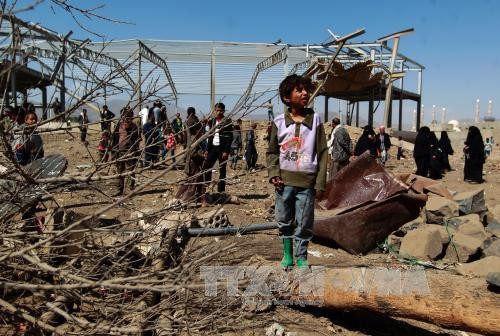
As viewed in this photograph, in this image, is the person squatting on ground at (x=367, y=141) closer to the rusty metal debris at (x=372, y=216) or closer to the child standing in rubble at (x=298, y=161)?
the rusty metal debris at (x=372, y=216)

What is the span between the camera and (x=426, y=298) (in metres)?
2.71

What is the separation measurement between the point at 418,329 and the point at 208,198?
3969mm

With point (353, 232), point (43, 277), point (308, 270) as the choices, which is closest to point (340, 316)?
point (308, 270)

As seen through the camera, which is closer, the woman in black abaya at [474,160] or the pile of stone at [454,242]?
the pile of stone at [454,242]

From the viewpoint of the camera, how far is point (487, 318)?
2.49 metres

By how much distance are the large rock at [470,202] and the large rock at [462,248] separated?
125 cm

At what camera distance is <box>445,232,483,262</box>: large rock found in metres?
4.98

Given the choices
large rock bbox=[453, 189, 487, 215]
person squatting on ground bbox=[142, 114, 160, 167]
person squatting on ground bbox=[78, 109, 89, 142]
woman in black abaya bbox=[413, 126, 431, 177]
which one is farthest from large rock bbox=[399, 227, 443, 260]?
woman in black abaya bbox=[413, 126, 431, 177]

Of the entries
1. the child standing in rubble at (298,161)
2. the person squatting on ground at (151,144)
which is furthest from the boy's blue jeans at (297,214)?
the person squatting on ground at (151,144)

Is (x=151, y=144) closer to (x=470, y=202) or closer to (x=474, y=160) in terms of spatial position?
(x=470, y=202)

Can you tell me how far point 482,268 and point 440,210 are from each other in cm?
195

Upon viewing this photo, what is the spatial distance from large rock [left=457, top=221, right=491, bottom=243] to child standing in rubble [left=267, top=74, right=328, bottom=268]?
2816 mm

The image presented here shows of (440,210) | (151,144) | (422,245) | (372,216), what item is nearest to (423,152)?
(440,210)

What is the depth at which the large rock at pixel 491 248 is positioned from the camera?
4.86 meters
